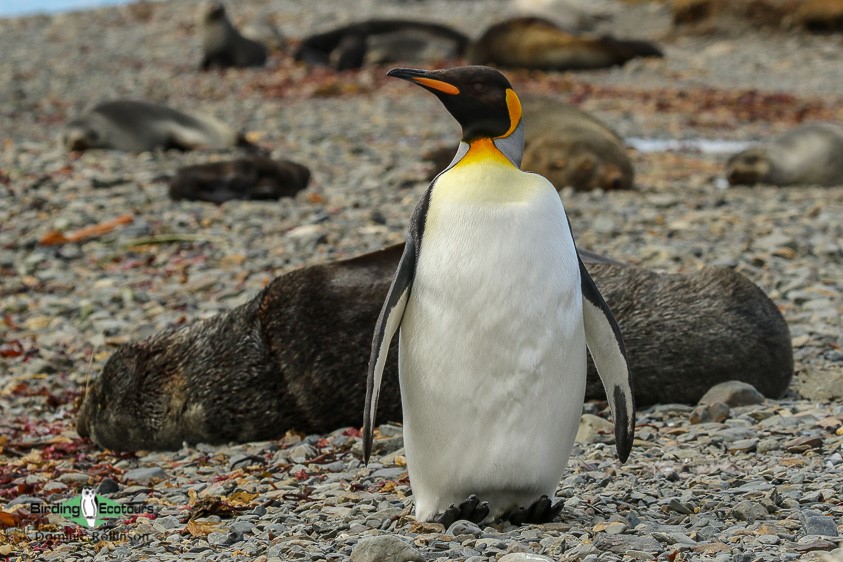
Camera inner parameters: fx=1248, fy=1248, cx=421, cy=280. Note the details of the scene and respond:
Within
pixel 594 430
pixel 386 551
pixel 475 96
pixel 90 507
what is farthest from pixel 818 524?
pixel 90 507

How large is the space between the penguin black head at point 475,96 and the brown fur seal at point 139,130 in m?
10.1

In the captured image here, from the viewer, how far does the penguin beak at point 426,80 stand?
4.07 m

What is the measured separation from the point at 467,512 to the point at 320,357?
1798 millimetres

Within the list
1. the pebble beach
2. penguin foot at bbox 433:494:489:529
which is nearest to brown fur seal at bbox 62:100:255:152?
the pebble beach

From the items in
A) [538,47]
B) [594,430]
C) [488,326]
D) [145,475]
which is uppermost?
[488,326]

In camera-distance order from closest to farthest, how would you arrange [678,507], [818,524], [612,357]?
[818,524] → [678,507] → [612,357]

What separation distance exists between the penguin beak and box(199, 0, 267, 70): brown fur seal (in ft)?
66.7

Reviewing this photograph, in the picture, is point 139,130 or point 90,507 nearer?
point 90,507

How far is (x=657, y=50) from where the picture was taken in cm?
2473

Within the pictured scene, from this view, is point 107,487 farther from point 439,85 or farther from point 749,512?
point 749,512

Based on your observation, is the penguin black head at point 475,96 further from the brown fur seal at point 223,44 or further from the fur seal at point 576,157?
the brown fur seal at point 223,44

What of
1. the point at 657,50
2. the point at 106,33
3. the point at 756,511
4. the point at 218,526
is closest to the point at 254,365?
the point at 218,526

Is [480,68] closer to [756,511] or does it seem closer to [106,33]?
[756,511]

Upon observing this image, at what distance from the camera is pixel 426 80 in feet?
13.5
